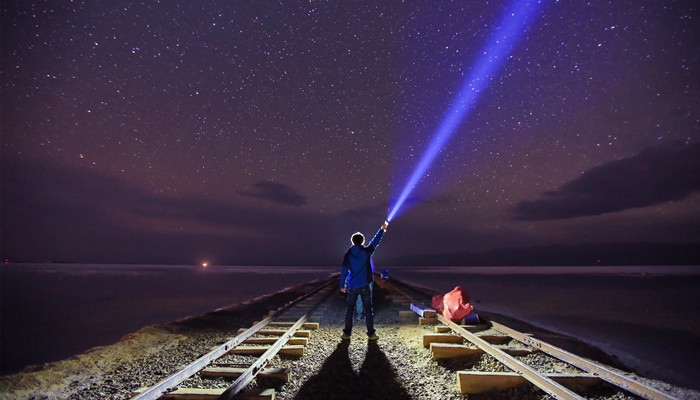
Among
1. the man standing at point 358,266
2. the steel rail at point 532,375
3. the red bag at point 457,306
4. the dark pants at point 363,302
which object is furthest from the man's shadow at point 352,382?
the red bag at point 457,306

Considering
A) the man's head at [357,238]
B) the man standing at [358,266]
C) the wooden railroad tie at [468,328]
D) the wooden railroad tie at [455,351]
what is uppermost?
the man's head at [357,238]

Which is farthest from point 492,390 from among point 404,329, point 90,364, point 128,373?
point 90,364

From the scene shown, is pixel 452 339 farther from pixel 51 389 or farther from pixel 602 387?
pixel 51 389

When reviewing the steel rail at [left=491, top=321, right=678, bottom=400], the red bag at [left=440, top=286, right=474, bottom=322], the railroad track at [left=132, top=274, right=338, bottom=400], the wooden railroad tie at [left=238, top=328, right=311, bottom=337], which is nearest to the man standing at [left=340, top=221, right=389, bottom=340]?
the railroad track at [left=132, top=274, right=338, bottom=400]

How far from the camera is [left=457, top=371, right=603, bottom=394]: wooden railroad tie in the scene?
4832mm

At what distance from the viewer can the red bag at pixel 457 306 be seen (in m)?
9.90

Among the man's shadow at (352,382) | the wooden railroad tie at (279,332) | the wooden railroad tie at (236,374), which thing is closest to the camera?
the man's shadow at (352,382)

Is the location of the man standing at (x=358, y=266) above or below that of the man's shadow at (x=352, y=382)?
above

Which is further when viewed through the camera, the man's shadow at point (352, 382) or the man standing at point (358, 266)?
the man standing at point (358, 266)

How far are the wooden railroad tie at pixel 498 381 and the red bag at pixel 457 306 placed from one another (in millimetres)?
4932

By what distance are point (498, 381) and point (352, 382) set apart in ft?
6.50

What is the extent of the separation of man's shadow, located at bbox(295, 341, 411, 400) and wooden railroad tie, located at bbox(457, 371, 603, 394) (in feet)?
2.59

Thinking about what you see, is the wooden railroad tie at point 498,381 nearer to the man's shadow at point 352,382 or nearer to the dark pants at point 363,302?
the man's shadow at point 352,382

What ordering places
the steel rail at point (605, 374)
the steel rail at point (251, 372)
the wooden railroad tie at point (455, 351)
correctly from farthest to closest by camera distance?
the wooden railroad tie at point (455, 351), the steel rail at point (605, 374), the steel rail at point (251, 372)
